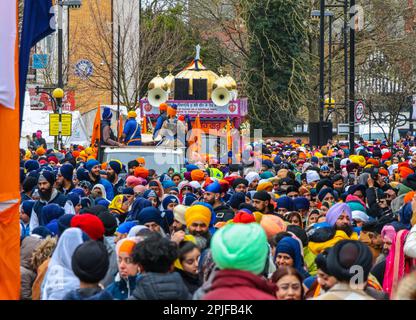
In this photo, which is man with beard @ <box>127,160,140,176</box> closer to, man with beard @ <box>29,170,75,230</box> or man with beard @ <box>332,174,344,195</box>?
man with beard @ <box>332,174,344,195</box>

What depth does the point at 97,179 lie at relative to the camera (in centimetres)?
1912

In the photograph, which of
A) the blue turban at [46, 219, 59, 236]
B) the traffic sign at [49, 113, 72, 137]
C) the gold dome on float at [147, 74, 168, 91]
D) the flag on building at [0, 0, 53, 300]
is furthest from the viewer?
the gold dome on float at [147, 74, 168, 91]

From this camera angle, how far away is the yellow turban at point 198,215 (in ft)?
35.1

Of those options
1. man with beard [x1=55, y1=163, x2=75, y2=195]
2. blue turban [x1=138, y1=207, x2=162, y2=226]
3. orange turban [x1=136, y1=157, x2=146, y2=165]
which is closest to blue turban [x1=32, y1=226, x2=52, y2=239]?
blue turban [x1=138, y1=207, x2=162, y2=226]

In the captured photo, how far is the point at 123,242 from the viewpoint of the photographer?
8805 millimetres

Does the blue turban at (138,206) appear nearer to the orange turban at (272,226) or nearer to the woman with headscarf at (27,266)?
the orange turban at (272,226)

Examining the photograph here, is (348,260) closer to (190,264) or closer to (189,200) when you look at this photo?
(190,264)

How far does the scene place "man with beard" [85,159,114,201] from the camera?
59.3ft

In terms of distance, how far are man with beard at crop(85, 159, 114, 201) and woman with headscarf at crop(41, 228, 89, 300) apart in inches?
378

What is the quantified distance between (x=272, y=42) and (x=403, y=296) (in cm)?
5080

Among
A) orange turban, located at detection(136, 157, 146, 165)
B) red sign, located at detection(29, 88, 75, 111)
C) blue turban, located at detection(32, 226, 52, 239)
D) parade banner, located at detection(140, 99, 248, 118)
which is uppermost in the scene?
red sign, located at detection(29, 88, 75, 111)

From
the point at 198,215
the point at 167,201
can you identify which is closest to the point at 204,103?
the point at 167,201

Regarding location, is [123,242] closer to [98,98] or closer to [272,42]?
[272,42]
